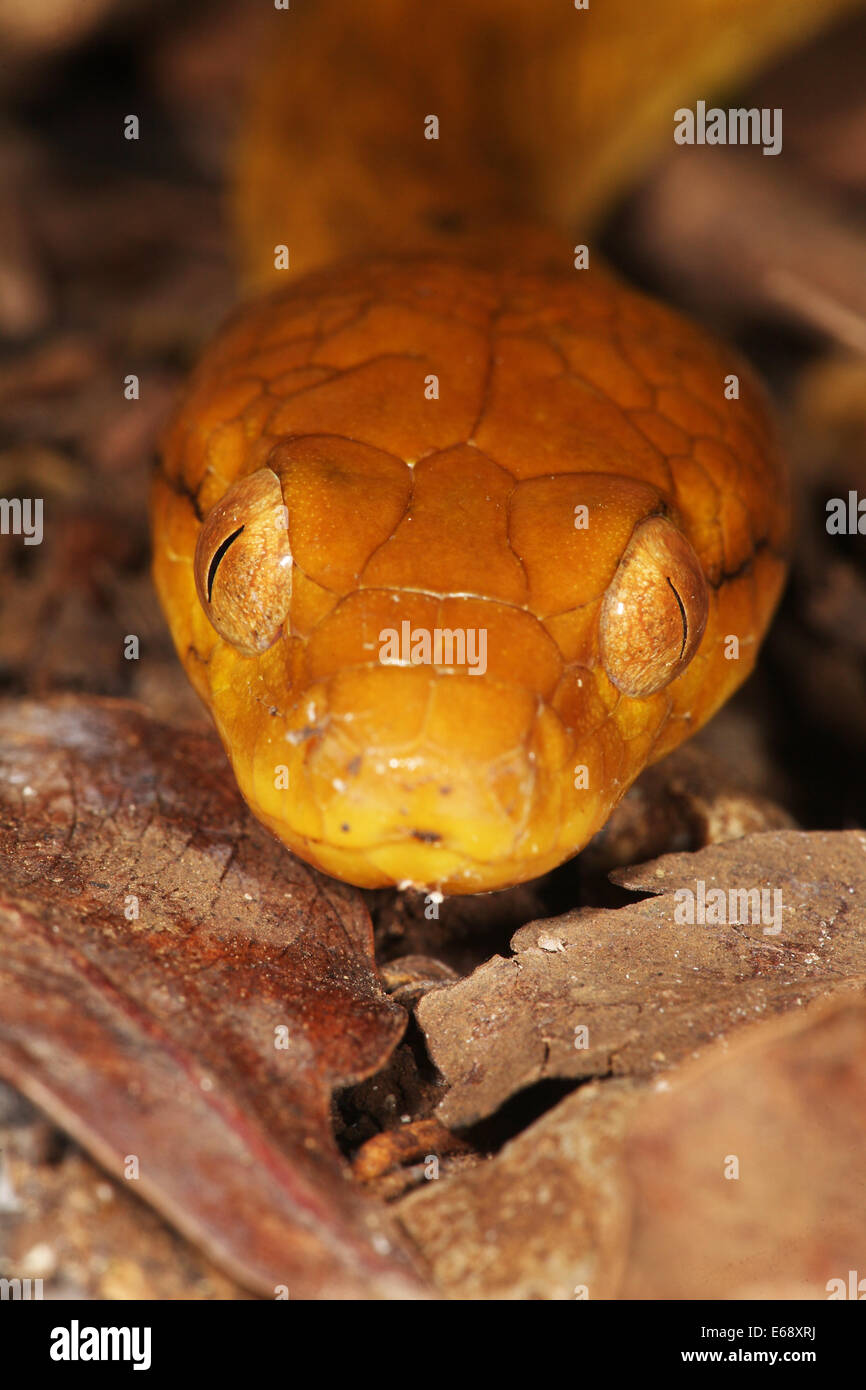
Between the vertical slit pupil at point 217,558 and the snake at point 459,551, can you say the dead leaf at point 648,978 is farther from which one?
the vertical slit pupil at point 217,558

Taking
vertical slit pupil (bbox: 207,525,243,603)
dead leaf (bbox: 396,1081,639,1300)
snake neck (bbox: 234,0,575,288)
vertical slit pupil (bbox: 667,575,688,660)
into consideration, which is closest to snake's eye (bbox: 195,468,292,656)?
vertical slit pupil (bbox: 207,525,243,603)

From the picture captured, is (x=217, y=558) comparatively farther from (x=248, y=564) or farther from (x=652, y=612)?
(x=652, y=612)

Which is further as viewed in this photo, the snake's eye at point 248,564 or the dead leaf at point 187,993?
the snake's eye at point 248,564

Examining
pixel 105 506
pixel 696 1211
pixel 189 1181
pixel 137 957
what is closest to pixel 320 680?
pixel 137 957

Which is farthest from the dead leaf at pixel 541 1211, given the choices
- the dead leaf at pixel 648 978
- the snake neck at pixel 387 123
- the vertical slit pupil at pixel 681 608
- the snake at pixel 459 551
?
the snake neck at pixel 387 123

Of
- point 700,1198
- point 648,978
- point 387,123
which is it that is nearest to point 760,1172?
point 700,1198

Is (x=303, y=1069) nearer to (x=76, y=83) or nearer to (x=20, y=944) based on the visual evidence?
(x=20, y=944)
